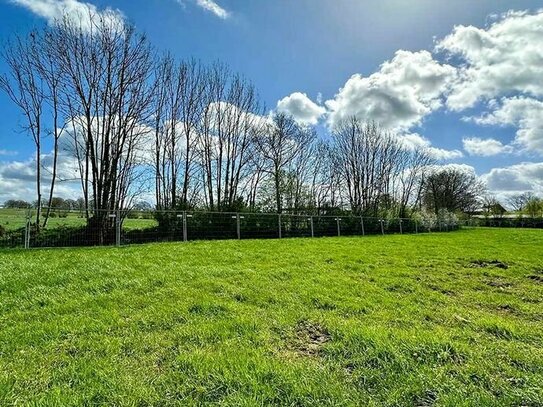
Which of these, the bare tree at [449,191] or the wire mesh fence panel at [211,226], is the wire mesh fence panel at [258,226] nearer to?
the wire mesh fence panel at [211,226]

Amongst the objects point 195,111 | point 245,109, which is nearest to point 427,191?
point 245,109

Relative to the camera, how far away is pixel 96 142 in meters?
12.8

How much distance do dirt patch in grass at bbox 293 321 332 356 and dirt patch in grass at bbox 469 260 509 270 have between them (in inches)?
268

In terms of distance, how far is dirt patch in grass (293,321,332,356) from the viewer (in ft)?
10.1

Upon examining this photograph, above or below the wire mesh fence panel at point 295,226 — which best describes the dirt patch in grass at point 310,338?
below

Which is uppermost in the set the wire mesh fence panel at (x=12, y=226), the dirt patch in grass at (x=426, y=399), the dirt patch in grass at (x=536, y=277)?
the wire mesh fence panel at (x=12, y=226)

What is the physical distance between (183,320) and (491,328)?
3521 millimetres

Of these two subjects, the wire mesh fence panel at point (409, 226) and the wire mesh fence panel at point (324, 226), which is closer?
the wire mesh fence panel at point (324, 226)

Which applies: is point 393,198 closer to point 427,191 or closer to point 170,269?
point 427,191

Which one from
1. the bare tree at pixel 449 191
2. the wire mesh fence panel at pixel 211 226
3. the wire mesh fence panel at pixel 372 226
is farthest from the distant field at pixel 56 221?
the bare tree at pixel 449 191

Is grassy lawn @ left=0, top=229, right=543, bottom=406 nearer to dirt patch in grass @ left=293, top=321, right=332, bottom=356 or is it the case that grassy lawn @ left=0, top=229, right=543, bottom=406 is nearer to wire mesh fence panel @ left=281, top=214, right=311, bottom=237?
dirt patch in grass @ left=293, top=321, right=332, bottom=356

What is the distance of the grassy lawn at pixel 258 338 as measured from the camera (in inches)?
91.7

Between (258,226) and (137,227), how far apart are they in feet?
18.7

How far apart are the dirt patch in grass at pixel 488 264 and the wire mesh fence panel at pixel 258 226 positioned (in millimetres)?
8891
